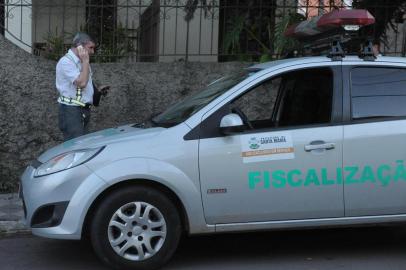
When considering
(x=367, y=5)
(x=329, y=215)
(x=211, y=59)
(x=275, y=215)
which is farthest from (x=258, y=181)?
(x=367, y=5)

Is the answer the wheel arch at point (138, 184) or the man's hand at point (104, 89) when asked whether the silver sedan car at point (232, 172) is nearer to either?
the wheel arch at point (138, 184)

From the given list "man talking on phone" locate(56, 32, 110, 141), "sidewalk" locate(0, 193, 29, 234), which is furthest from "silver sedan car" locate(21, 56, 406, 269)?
"man talking on phone" locate(56, 32, 110, 141)

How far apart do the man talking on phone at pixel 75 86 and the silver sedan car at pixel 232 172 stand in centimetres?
186

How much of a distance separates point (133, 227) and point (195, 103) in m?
1.20

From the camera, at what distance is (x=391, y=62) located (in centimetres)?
505

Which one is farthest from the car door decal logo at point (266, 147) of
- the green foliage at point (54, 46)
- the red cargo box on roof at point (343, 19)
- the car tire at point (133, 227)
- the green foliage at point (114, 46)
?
the green foliage at point (54, 46)

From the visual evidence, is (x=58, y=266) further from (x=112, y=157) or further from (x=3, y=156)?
(x=3, y=156)

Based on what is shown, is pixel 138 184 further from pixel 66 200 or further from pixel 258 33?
pixel 258 33

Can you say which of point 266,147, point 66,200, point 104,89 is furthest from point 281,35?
point 66,200

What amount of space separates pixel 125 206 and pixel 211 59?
14.3 ft

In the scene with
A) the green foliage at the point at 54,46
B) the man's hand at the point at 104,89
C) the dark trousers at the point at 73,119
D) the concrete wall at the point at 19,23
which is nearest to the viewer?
the dark trousers at the point at 73,119

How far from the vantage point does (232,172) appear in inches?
183

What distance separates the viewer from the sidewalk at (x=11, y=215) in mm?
6156

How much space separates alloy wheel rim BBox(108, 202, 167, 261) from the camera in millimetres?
4574
